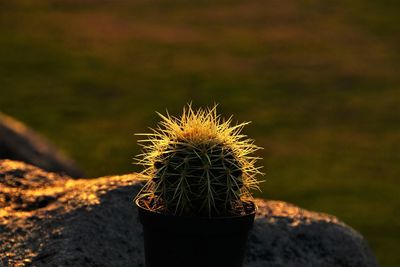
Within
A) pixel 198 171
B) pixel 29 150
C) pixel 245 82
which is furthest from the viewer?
pixel 245 82

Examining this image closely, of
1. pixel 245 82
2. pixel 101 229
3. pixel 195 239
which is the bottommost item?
pixel 195 239

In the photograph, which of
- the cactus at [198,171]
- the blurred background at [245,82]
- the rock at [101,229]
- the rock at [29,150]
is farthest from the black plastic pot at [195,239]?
the blurred background at [245,82]

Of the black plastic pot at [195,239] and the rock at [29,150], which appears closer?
the black plastic pot at [195,239]

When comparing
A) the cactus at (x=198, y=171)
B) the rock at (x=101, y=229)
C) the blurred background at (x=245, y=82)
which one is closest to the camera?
the cactus at (x=198, y=171)

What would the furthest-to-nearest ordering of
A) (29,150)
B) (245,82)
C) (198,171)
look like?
(245,82)
(29,150)
(198,171)

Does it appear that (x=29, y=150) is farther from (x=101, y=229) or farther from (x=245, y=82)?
(x=245, y=82)

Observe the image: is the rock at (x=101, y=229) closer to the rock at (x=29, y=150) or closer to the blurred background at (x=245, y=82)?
the rock at (x=29, y=150)

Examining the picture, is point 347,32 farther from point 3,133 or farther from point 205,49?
point 3,133

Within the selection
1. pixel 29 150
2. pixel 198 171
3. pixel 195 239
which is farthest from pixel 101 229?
pixel 29 150
